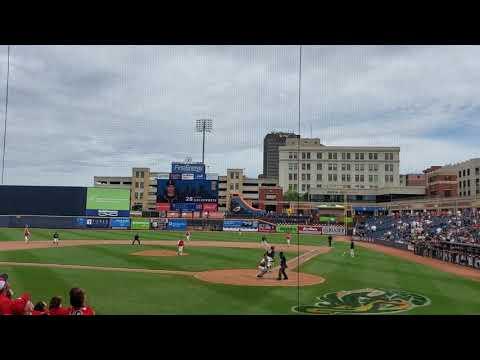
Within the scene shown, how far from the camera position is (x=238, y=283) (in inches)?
508

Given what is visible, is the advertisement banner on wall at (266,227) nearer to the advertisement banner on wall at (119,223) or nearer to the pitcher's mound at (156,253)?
the advertisement banner on wall at (119,223)

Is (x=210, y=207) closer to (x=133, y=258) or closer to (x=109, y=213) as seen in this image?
(x=109, y=213)

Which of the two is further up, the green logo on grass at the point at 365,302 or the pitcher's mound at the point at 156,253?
the green logo on grass at the point at 365,302

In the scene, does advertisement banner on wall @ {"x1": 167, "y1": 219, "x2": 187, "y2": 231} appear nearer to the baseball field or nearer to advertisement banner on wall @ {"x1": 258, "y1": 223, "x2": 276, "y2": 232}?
advertisement banner on wall @ {"x1": 258, "y1": 223, "x2": 276, "y2": 232}

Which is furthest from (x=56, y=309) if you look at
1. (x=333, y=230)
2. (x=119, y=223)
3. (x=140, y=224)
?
(x=140, y=224)

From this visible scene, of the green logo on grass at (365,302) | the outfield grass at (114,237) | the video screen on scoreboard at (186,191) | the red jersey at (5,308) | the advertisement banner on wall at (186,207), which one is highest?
the video screen on scoreboard at (186,191)

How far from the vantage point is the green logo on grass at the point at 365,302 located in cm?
934

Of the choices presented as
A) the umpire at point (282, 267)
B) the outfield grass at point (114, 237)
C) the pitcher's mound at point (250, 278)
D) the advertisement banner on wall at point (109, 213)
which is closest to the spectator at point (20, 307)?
the pitcher's mound at point (250, 278)

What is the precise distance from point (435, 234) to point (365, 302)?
19.2 metres

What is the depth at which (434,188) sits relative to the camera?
45.5 meters

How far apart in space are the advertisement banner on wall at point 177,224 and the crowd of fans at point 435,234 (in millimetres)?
16883

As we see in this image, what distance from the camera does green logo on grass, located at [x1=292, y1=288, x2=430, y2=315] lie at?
934 cm

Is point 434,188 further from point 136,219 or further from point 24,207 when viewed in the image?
point 24,207

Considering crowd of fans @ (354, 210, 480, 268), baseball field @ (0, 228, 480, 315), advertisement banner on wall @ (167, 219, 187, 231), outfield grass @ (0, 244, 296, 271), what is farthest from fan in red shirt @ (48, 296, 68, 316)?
advertisement banner on wall @ (167, 219, 187, 231)
